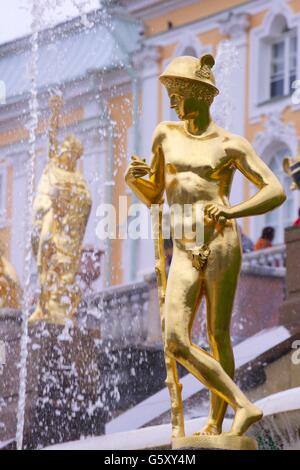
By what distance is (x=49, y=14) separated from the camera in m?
20.9

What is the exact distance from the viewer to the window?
105 feet

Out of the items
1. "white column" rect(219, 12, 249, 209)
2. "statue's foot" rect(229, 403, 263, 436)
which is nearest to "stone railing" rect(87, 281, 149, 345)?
"statue's foot" rect(229, 403, 263, 436)

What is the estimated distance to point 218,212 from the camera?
9.44 metres

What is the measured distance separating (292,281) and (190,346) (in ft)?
21.5

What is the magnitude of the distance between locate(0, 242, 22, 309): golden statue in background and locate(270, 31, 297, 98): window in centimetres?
1364

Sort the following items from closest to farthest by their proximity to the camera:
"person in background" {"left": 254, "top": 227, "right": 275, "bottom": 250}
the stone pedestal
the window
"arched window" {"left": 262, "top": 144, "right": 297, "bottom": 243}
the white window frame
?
the stone pedestal, "person in background" {"left": 254, "top": 227, "right": 275, "bottom": 250}, "arched window" {"left": 262, "top": 144, "right": 297, "bottom": 243}, the window, the white window frame

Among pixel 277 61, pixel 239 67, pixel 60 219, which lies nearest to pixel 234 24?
pixel 239 67

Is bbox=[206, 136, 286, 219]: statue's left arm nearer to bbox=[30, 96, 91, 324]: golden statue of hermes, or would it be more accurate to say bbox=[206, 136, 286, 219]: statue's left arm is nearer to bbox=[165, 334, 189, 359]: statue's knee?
bbox=[165, 334, 189, 359]: statue's knee

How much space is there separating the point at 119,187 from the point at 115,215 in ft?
32.4

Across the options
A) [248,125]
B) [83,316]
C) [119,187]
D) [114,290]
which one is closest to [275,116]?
[248,125]

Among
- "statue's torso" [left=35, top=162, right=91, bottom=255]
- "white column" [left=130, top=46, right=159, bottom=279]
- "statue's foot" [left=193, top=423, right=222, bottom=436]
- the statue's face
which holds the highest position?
"white column" [left=130, top=46, right=159, bottom=279]

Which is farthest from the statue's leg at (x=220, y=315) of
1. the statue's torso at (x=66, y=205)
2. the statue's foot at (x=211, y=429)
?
the statue's torso at (x=66, y=205)

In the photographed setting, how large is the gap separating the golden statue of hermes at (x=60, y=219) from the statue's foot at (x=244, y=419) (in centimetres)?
819

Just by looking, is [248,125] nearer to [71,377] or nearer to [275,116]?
[275,116]
